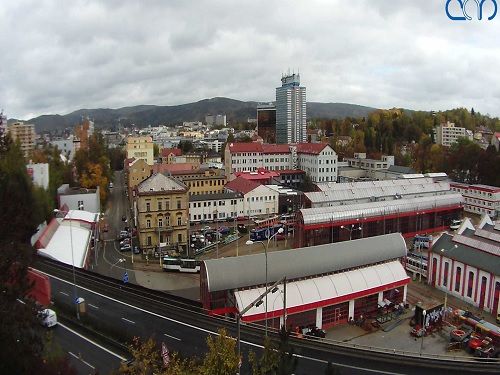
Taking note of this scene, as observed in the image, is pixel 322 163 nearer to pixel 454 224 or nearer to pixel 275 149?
pixel 275 149

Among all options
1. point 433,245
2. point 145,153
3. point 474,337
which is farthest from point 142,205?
point 145,153

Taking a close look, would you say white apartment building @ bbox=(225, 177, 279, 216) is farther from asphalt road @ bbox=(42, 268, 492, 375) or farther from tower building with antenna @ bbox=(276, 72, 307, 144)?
tower building with antenna @ bbox=(276, 72, 307, 144)

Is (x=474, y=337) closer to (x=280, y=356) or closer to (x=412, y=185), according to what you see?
(x=280, y=356)

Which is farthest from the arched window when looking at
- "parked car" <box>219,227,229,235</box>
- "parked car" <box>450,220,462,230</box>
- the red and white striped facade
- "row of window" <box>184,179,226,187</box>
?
"row of window" <box>184,179,226,187</box>

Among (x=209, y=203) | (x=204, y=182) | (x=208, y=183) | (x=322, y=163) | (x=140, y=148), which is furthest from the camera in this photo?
(x=140, y=148)

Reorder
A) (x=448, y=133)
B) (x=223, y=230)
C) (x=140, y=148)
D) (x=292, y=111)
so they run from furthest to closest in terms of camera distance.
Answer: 1. (x=292, y=111)
2. (x=448, y=133)
3. (x=140, y=148)
4. (x=223, y=230)

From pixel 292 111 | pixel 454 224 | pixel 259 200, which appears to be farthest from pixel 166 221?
pixel 292 111
